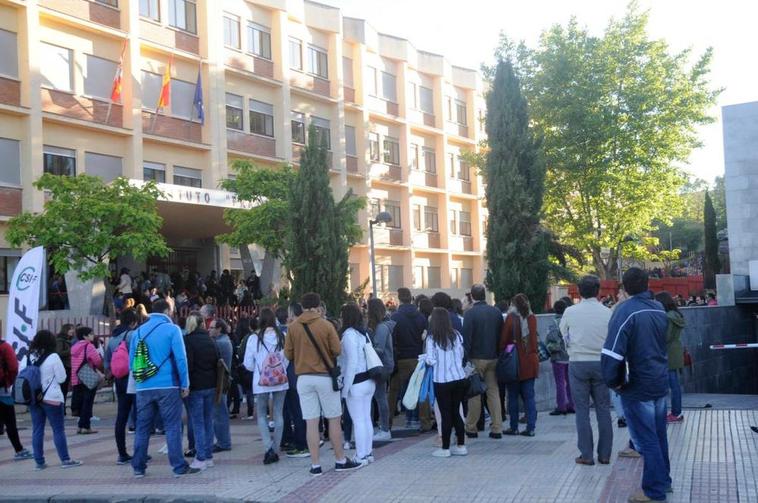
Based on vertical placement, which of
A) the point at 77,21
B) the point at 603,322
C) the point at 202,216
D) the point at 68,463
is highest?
the point at 77,21

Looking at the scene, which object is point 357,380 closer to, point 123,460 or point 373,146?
point 123,460

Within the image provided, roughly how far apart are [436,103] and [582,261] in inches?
737

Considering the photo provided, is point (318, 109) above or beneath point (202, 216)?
above

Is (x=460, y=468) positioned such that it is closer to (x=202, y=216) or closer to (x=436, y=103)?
(x=202, y=216)

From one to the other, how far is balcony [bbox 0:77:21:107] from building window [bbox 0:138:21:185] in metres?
1.18

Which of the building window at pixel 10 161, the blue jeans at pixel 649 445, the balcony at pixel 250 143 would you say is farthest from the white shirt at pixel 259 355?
the balcony at pixel 250 143

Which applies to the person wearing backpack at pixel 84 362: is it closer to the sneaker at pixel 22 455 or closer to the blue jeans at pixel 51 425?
the sneaker at pixel 22 455

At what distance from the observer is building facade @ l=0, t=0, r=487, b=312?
28375 millimetres

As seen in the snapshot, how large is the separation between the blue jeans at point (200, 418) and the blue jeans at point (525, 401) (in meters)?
4.03

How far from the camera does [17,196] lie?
92.2 feet

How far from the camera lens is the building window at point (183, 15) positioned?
3383 centimetres

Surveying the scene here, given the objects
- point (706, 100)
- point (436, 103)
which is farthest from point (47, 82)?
point (436, 103)

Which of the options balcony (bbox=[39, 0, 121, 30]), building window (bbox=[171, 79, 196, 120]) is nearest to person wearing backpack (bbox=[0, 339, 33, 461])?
balcony (bbox=[39, 0, 121, 30])

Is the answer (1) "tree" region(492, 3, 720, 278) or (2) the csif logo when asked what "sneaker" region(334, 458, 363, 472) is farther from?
(1) "tree" region(492, 3, 720, 278)
